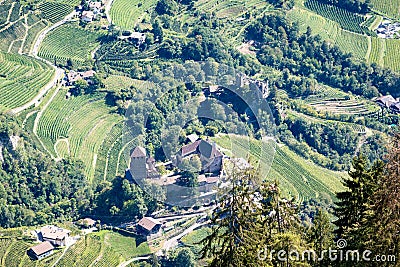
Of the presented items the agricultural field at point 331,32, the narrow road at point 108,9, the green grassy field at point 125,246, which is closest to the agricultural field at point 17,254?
the green grassy field at point 125,246

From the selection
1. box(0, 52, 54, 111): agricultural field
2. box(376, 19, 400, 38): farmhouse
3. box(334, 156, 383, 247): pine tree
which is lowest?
box(376, 19, 400, 38): farmhouse

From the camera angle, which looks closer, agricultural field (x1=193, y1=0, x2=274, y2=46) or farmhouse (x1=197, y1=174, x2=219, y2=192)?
farmhouse (x1=197, y1=174, x2=219, y2=192)

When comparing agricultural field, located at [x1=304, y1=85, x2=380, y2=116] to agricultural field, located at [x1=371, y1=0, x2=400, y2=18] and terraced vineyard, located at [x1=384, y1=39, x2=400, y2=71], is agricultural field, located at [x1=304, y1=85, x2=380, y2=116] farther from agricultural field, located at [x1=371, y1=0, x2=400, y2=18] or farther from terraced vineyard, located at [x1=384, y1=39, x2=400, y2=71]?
agricultural field, located at [x1=371, y1=0, x2=400, y2=18]

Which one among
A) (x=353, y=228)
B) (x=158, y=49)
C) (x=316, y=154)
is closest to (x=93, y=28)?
(x=158, y=49)

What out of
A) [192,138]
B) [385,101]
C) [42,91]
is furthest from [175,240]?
[385,101]

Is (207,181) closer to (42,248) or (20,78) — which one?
(42,248)

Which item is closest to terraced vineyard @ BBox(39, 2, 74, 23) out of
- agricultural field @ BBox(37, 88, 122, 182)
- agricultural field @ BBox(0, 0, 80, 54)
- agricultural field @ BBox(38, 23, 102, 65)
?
agricultural field @ BBox(0, 0, 80, 54)

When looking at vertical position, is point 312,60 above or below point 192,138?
below
